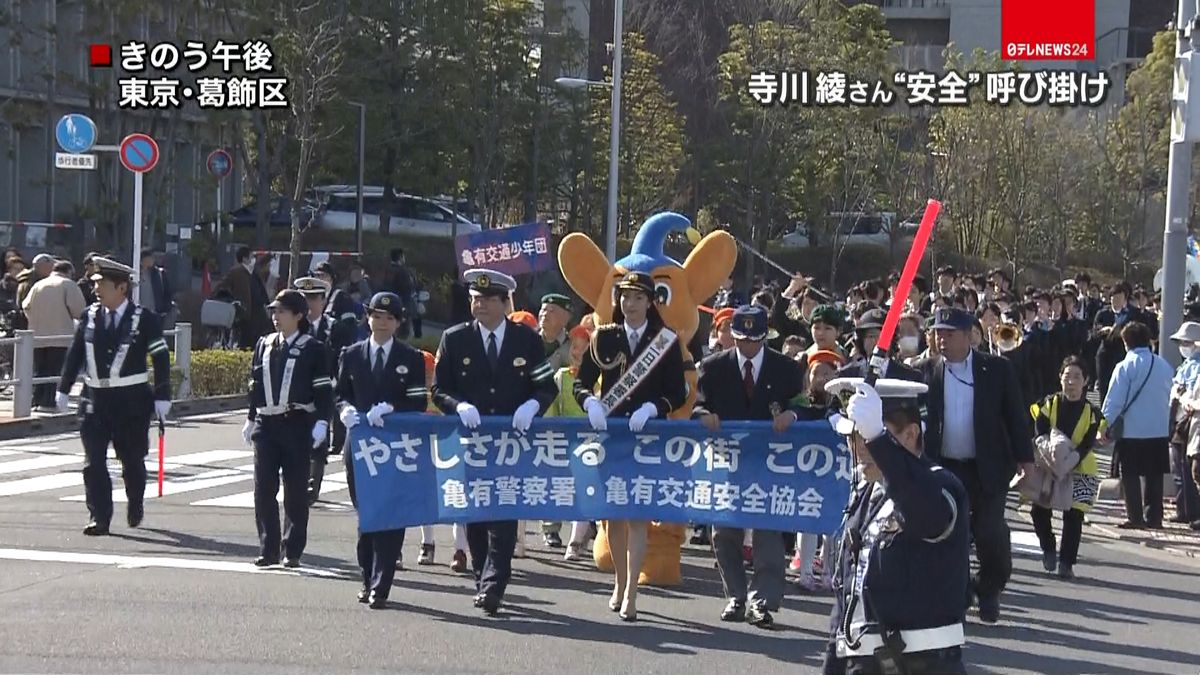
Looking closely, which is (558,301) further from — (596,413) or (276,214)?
(276,214)

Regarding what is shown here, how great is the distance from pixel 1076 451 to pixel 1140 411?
2.98 metres

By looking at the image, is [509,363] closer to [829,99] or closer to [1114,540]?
[1114,540]

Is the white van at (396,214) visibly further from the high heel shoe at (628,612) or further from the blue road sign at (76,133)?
the high heel shoe at (628,612)

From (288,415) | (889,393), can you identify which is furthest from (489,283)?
(889,393)

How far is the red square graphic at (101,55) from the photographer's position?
1148 inches

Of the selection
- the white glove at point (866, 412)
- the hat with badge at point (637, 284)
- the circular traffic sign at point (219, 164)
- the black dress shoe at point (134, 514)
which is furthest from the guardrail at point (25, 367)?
the white glove at point (866, 412)

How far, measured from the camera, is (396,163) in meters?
42.2

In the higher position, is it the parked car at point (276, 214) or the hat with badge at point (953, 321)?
the parked car at point (276, 214)

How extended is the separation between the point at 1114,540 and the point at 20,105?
26.7m

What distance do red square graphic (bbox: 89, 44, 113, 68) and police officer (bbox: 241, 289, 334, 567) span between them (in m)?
20.0

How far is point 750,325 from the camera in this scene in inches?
387

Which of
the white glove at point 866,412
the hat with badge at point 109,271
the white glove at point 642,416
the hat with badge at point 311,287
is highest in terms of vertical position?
the hat with badge at point 109,271

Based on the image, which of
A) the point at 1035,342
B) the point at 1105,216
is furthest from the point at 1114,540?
the point at 1105,216

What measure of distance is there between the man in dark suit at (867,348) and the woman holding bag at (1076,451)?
65.4 inches
